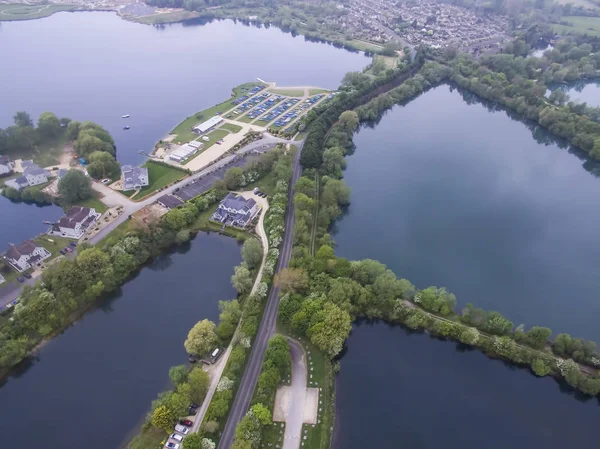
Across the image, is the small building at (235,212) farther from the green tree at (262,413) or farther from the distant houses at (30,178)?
the distant houses at (30,178)

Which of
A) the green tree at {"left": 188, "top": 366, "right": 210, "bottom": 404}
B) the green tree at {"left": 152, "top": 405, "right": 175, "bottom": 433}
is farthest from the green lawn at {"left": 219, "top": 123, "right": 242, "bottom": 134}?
the green tree at {"left": 152, "top": 405, "right": 175, "bottom": 433}

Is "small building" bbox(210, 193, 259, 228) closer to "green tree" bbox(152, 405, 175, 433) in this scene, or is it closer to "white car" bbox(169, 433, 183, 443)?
"green tree" bbox(152, 405, 175, 433)

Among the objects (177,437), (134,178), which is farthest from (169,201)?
(177,437)

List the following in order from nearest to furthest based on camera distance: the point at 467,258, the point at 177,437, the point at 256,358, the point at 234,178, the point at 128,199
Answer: the point at 177,437, the point at 256,358, the point at 467,258, the point at 128,199, the point at 234,178

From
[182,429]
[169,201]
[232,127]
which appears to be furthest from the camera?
[232,127]

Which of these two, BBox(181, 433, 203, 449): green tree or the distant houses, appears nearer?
BBox(181, 433, 203, 449): green tree

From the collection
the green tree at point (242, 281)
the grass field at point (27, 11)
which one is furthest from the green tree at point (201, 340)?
the grass field at point (27, 11)

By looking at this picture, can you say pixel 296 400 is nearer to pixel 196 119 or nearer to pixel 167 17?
pixel 196 119

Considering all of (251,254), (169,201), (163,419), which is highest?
(251,254)
